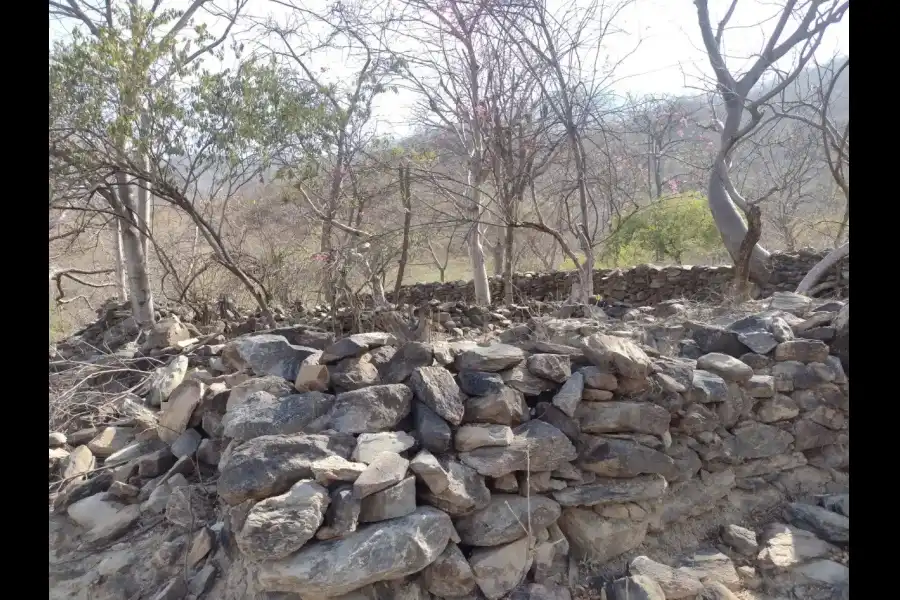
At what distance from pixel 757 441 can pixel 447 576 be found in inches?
73.9

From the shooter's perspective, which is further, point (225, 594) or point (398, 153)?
point (398, 153)

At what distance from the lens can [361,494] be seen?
1786 millimetres

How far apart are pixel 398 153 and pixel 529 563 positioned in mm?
7419

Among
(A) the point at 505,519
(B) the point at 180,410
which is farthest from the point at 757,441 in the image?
(B) the point at 180,410

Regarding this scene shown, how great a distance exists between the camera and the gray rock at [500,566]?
1926mm

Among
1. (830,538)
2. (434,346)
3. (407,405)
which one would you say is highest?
(434,346)

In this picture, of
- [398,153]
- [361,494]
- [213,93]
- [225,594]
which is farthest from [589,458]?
[398,153]

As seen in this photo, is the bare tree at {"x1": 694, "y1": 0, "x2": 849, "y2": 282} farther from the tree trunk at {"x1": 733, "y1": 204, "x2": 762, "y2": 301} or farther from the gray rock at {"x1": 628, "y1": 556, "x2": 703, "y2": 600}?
A: the gray rock at {"x1": 628, "y1": 556, "x2": 703, "y2": 600}

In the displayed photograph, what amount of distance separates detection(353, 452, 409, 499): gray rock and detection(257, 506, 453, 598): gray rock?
0.12 metres

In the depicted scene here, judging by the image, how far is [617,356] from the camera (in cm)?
246

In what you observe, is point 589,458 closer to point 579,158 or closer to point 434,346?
point 434,346

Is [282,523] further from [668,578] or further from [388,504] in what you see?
[668,578]

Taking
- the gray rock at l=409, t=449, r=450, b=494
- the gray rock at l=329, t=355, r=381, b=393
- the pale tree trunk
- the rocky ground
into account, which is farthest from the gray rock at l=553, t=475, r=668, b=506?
the pale tree trunk
